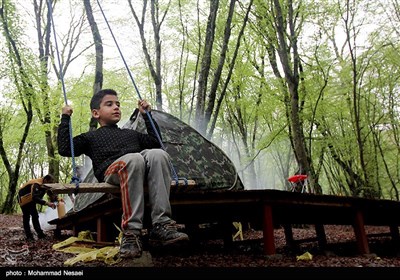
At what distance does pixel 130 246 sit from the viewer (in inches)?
100

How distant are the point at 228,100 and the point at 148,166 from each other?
49.9ft

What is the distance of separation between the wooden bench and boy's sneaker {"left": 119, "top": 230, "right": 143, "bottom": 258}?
67cm

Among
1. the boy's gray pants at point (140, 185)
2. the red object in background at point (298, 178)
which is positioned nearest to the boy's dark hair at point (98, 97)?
the boy's gray pants at point (140, 185)

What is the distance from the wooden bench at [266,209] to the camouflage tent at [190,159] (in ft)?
2.01

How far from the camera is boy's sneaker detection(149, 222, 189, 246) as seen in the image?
101 inches

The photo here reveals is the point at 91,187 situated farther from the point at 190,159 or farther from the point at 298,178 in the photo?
the point at 298,178

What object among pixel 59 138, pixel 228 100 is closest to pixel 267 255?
pixel 59 138

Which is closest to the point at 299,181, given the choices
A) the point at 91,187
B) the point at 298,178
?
the point at 298,178

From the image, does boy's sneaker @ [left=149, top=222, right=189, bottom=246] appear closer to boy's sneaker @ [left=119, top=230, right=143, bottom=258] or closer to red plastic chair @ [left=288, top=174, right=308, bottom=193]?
boy's sneaker @ [left=119, top=230, right=143, bottom=258]

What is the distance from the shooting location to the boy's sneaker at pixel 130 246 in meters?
2.53

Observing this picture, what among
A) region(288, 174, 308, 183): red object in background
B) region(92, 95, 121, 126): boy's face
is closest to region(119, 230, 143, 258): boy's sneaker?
region(92, 95, 121, 126): boy's face

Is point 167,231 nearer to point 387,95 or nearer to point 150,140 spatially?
point 150,140

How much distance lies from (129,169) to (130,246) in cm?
59

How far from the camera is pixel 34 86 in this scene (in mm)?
12438
